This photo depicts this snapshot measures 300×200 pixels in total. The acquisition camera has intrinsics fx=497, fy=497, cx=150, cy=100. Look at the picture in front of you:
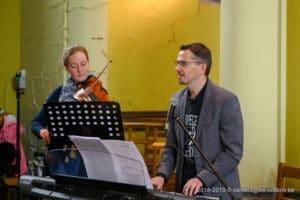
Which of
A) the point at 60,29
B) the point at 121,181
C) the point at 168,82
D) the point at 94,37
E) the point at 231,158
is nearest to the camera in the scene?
the point at 121,181

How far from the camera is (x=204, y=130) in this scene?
7.82 feet

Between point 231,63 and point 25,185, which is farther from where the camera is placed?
point 231,63

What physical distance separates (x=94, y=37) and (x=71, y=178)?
3.03 metres

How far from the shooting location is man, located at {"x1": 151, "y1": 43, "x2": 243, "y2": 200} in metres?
2.33

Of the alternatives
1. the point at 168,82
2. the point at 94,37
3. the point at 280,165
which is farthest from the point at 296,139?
the point at 168,82

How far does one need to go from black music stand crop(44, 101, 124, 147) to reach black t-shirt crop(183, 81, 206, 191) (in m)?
0.45

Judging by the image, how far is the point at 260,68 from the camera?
3.52 m

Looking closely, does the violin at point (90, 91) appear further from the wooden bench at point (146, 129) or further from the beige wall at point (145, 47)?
the beige wall at point (145, 47)

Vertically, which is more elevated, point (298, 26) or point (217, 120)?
point (298, 26)

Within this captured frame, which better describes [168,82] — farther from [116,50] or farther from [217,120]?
[217,120]

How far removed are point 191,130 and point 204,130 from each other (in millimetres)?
83

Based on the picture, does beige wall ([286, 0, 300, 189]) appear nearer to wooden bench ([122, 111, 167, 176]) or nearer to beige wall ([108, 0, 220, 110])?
wooden bench ([122, 111, 167, 176])

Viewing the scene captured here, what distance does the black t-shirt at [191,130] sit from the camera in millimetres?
2414

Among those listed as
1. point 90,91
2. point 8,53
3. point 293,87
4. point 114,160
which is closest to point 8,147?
point 8,53
